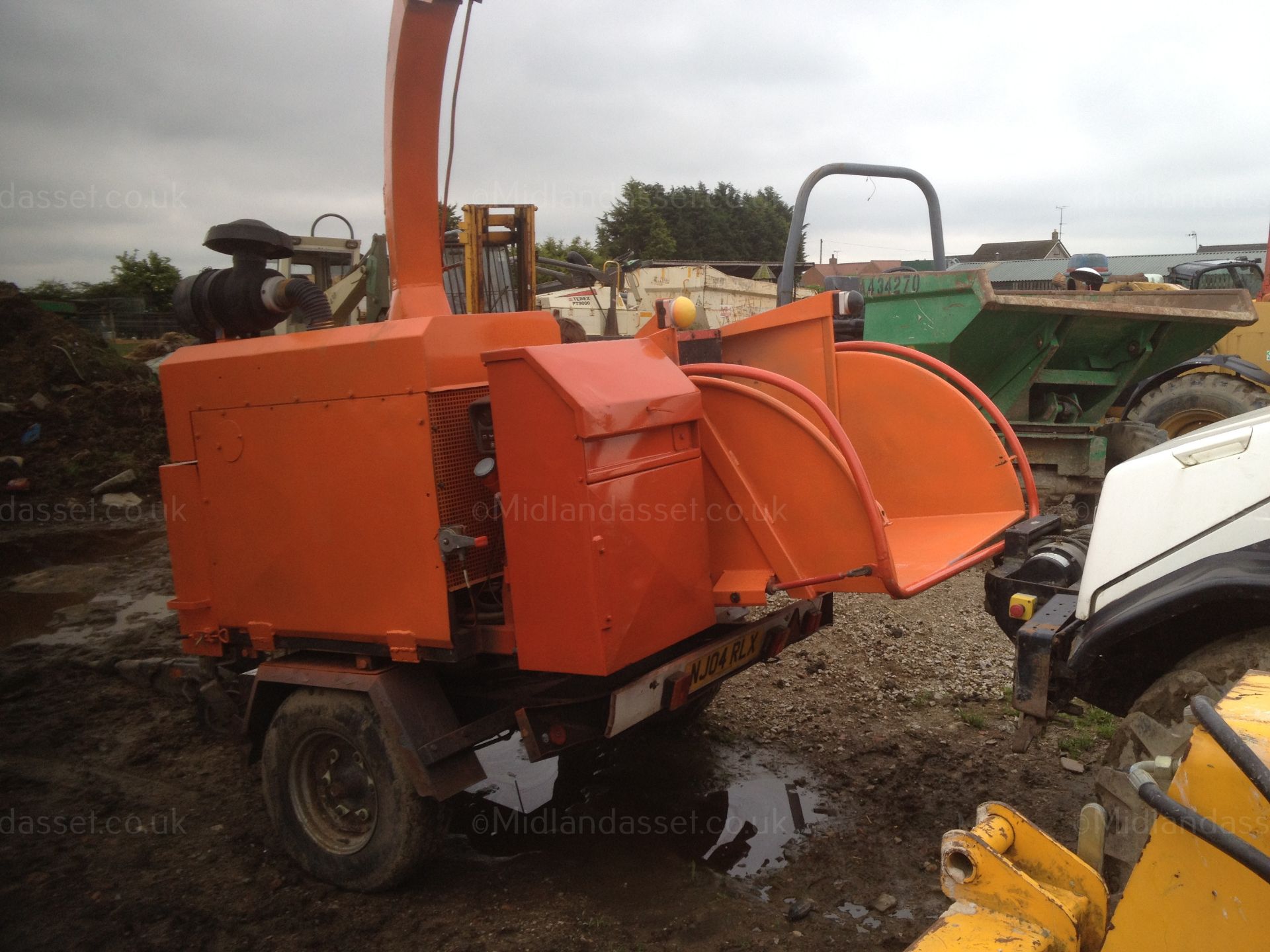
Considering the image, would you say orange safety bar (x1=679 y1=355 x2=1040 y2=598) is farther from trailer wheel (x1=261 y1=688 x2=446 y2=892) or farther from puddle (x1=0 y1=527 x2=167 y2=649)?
puddle (x1=0 y1=527 x2=167 y2=649)

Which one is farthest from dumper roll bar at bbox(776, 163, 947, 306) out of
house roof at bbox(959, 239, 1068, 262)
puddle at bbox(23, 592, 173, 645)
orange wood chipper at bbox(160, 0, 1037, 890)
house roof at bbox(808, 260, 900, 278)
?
house roof at bbox(959, 239, 1068, 262)

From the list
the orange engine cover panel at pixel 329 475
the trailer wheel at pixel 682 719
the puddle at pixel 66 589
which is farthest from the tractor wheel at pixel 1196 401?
the puddle at pixel 66 589

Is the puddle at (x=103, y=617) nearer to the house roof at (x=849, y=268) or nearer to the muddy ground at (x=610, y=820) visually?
the muddy ground at (x=610, y=820)

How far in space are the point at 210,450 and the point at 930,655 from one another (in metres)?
3.98

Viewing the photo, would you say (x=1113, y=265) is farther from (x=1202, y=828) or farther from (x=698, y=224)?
(x=1202, y=828)

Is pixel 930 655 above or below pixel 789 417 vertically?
below

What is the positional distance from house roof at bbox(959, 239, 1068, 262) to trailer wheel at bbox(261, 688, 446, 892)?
5024 cm

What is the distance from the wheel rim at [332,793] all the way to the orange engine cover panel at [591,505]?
925mm

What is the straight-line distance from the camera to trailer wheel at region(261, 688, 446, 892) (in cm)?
319

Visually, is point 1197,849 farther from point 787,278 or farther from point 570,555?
point 787,278

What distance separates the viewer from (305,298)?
11.7 feet

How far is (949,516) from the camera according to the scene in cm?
382

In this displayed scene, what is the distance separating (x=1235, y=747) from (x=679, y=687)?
1.98 metres

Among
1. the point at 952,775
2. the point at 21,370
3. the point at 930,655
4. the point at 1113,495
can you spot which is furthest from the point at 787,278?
the point at 21,370
